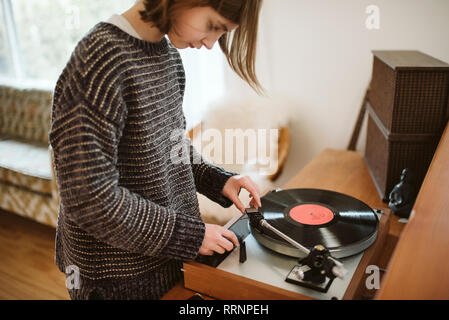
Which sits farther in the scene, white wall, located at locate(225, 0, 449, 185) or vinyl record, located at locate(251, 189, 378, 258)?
white wall, located at locate(225, 0, 449, 185)

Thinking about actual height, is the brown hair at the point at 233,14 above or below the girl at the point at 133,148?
above

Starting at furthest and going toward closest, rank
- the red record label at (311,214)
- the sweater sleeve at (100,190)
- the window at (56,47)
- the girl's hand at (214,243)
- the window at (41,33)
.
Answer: the window at (41,33) < the window at (56,47) < the red record label at (311,214) < the girl's hand at (214,243) < the sweater sleeve at (100,190)

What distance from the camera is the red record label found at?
3.01 ft

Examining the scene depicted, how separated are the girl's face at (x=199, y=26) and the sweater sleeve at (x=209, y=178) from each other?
0.30 metres

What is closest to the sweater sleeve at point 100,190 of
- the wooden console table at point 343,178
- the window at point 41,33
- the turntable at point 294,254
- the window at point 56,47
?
Result: the turntable at point 294,254

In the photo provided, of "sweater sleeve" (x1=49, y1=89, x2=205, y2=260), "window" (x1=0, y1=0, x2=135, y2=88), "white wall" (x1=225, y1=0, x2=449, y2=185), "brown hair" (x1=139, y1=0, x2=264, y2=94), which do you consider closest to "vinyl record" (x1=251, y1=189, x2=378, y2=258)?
"sweater sleeve" (x1=49, y1=89, x2=205, y2=260)

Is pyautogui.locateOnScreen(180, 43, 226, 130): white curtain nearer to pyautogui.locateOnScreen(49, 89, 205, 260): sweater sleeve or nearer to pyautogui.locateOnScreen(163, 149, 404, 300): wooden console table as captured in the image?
pyautogui.locateOnScreen(163, 149, 404, 300): wooden console table

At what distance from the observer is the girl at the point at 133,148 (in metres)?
0.68

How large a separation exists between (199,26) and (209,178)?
423 mm

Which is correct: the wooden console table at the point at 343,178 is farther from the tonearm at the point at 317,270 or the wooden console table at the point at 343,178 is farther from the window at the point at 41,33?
the window at the point at 41,33

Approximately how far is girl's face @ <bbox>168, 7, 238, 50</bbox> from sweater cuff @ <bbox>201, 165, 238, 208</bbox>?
352 millimetres

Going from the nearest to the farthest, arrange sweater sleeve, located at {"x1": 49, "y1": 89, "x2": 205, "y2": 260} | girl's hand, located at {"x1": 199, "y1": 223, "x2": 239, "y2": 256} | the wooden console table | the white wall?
sweater sleeve, located at {"x1": 49, "y1": 89, "x2": 205, "y2": 260}
girl's hand, located at {"x1": 199, "y1": 223, "x2": 239, "y2": 256}
the wooden console table
the white wall
